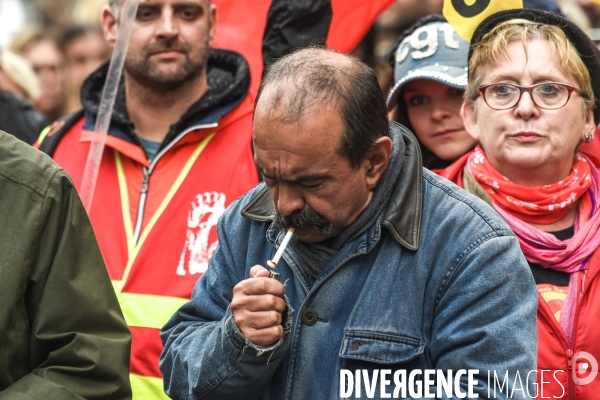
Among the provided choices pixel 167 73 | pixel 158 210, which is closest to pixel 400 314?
pixel 158 210

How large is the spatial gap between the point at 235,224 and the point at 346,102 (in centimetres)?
53

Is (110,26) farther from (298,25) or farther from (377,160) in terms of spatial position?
(377,160)

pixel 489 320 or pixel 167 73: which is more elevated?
pixel 167 73

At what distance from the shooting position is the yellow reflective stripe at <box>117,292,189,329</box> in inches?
148

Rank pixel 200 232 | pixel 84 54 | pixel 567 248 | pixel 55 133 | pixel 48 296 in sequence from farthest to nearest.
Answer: pixel 84 54 < pixel 55 133 < pixel 200 232 < pixel 567 248 < pixel 48 296

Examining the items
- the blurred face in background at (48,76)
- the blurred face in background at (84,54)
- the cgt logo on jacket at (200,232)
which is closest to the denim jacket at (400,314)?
the cgt logo on jacket at (200,232)

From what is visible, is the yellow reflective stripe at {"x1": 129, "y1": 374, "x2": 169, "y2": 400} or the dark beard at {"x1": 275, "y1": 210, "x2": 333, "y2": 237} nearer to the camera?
the dark beard at {"x1": 275, "y1": 210, "x2": 333, "y2": 237}

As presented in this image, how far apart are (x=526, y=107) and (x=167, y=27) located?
1745 millimetres

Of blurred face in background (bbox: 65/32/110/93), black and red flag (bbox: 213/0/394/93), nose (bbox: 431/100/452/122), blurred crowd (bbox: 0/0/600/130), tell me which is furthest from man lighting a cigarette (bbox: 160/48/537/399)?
blurred face in background (bbox: 65/32/110/93)

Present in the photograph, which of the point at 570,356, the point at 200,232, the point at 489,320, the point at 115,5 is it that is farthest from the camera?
the point at 115,5

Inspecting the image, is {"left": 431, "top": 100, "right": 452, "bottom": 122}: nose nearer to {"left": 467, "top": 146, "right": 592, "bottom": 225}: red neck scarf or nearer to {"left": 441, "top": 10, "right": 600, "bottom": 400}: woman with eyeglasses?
{"left": 441, "top": 10, "right": 600, "bottom": 400}: woman with eyeglasses

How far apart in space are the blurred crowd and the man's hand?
2.08 meters

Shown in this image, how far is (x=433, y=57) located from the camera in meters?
4.04

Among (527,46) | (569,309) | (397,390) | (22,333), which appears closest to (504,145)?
(527,46)
